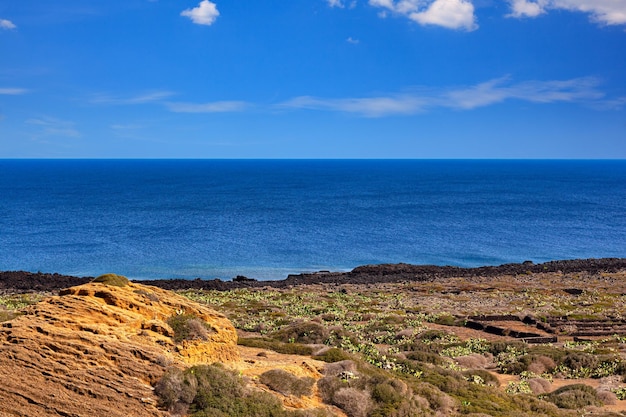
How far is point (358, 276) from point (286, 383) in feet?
170

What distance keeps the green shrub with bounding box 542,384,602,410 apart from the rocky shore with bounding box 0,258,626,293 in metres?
40.4

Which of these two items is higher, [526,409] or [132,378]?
[132,378]

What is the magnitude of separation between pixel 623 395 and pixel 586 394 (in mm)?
2215

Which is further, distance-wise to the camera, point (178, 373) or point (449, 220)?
point (449, 220)

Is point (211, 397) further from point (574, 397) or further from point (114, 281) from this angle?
point (574, 397)

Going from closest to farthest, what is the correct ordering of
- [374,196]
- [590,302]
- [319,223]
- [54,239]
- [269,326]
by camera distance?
[269,326]
[590,302]
[54,239]
[319,223]
[374,196]

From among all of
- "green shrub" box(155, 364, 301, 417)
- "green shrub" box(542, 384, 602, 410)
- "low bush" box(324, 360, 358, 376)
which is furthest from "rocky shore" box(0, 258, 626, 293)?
"green shrub" box(155, 364, 301, 417)

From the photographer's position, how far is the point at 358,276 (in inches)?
2648

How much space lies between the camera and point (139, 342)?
15383 millimetres

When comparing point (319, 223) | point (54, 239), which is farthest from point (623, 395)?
point (319, 223)

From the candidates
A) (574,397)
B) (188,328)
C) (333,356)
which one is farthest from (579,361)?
(188,328)

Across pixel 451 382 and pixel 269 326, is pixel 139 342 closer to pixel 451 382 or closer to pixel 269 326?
pixel 451 382

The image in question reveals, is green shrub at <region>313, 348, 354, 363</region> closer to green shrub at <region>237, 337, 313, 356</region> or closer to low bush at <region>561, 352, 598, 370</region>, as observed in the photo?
green shrub at <region>237, 337, 313, 356</region>

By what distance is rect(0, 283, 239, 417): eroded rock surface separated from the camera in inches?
526
